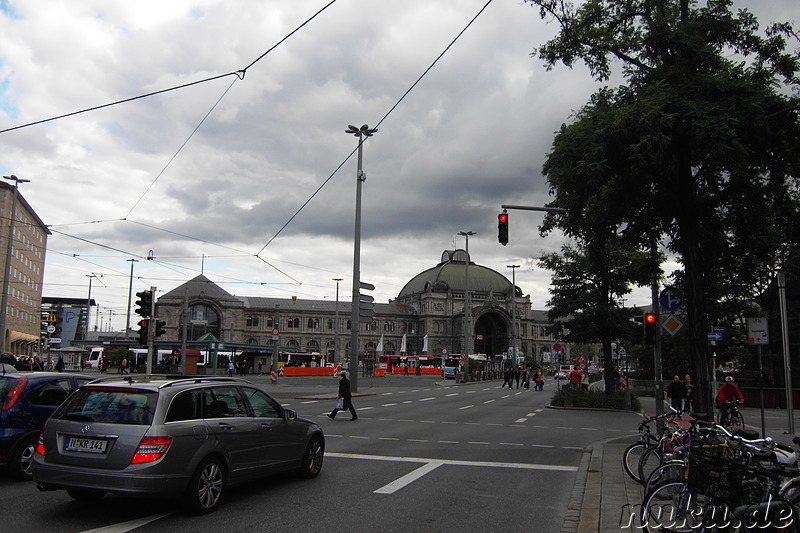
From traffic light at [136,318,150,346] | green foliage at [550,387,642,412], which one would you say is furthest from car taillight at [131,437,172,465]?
green foliage at [550,387,642,412]

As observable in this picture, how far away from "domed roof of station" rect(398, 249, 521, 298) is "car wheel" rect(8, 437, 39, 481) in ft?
401

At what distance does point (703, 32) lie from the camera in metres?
13.2

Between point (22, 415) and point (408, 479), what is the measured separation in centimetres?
571

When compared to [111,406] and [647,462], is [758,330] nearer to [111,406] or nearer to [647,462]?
[647,462]

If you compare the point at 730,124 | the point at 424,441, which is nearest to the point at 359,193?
the point at 424,441

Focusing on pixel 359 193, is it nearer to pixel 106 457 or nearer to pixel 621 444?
pixel 621 444

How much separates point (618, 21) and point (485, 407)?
17.5 metres

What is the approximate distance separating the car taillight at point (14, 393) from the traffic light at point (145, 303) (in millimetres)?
13756

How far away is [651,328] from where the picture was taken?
1417 cm

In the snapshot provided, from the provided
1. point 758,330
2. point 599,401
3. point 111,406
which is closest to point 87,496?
point 111,406

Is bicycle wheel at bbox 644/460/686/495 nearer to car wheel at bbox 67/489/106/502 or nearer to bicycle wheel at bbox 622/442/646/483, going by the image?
bicycle wheel at bbox 622/442/646/483

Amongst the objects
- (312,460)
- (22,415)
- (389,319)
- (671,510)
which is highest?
(389,319)

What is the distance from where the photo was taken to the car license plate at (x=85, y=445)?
6.87 metres

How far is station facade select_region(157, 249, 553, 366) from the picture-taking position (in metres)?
113
